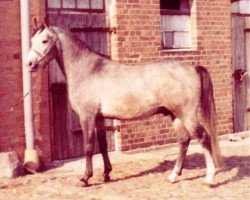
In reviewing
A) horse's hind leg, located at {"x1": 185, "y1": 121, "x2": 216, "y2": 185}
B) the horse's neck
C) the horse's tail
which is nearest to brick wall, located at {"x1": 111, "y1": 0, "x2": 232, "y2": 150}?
the horse's neck

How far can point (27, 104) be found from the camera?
866 cm

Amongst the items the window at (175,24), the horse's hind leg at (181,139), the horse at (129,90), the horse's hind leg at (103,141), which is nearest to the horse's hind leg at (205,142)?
the horse at (129,90)

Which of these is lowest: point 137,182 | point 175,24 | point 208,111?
point 137,182

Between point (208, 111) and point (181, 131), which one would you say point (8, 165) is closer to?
point (181, 131)

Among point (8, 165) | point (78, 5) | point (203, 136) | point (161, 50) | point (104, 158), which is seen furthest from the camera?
point (161, 50)

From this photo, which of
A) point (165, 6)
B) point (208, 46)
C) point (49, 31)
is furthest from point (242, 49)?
point (49, 31)

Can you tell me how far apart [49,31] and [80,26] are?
207 centimetres

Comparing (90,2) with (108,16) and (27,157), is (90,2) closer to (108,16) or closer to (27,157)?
(108,16)

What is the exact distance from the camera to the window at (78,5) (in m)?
9.35

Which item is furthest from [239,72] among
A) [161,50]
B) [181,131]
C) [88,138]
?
[88,138]

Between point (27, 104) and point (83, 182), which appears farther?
point (27, 104)

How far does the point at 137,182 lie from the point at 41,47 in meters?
Answer: 2.47

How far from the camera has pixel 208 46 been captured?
11594 mm

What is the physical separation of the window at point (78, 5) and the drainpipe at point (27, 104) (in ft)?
2.57
